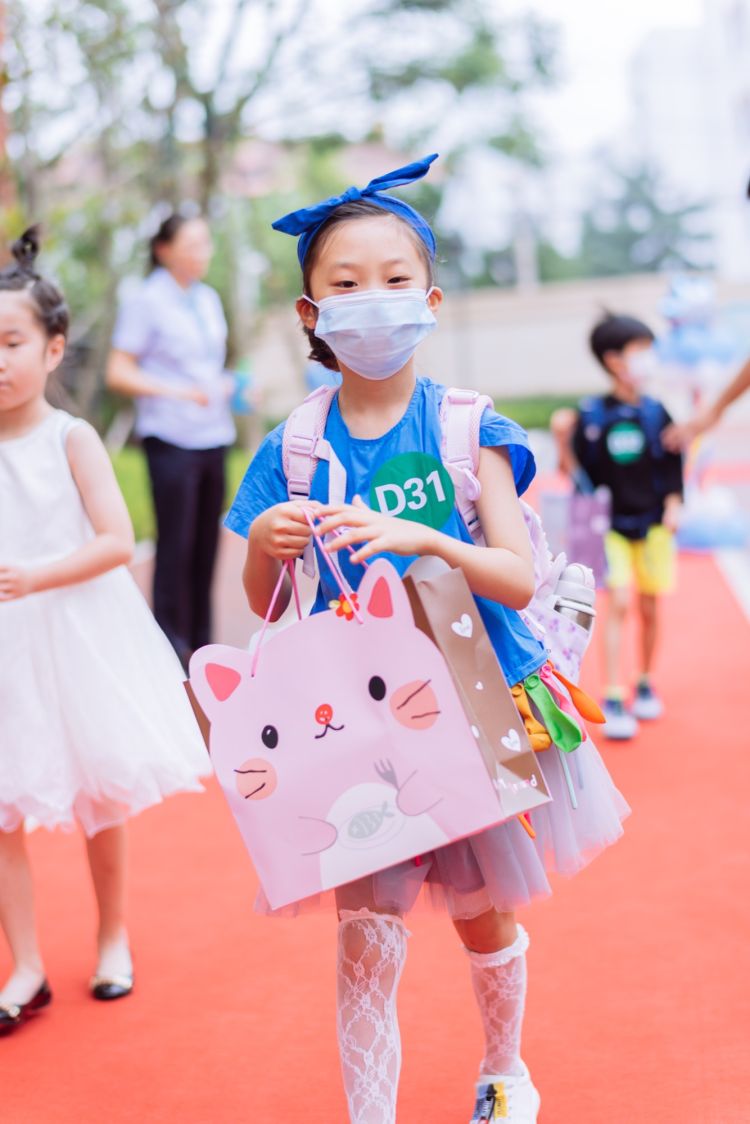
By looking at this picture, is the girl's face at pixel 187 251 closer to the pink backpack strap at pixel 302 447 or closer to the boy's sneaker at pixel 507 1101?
the pink backpack strap at pixel 302 447

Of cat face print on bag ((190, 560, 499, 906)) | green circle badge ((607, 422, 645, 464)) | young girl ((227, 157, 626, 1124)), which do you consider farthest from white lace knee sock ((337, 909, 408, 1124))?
green circle badge ((607, 422, 645, 464))

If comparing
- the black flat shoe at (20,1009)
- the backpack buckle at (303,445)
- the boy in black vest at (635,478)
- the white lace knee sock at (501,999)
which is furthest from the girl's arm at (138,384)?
the white lace knee sock at (501,999)

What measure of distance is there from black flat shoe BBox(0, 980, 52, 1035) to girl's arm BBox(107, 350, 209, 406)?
3542mm

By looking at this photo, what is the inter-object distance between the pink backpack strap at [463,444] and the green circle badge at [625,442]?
152 inches

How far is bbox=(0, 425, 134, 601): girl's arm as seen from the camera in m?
3.33

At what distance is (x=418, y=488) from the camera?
7.89 feet

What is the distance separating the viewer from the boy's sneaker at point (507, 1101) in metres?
2.69

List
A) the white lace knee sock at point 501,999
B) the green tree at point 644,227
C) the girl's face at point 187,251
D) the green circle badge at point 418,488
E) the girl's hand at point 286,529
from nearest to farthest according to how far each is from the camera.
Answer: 1. the girl's hand at point 286,529
2. the green circle badge at point 418,488
3. the white lace knee sock at point 501,999
4. the girl's face at point 187,251
5. the green tree at point 644,227

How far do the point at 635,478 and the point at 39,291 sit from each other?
3314 mm

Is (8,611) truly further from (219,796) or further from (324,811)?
(219,796)

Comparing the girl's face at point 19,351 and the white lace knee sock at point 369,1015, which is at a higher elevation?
the girl's face at point 19,351

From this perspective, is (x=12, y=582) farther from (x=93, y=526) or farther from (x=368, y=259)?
(x=368, y=259)

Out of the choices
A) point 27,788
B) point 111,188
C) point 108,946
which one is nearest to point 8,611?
point 27,788

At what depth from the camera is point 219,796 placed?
540 cm
